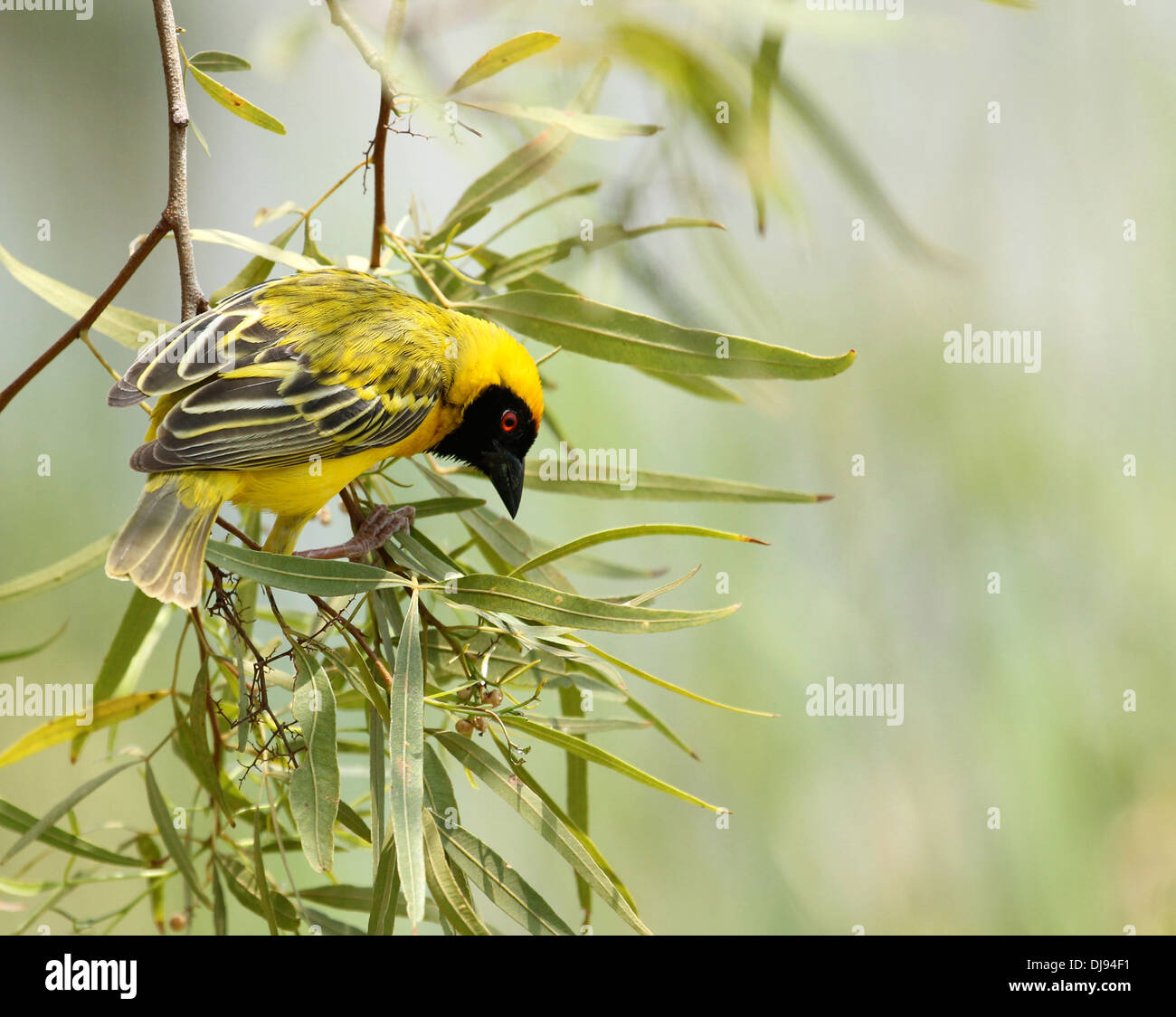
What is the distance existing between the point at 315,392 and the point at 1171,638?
299 centimetres

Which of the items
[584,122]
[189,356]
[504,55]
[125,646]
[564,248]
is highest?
[504,55]

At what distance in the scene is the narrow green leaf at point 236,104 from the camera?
1507mm

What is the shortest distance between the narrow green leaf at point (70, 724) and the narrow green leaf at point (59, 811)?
0.30 ft

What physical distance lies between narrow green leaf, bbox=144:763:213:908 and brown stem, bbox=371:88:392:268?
1.03 m

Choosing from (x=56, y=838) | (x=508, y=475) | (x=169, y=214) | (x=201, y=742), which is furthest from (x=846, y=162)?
(x=56, y=838)

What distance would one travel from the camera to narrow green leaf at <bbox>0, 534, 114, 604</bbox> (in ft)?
5.64

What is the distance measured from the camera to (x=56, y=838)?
1.68m

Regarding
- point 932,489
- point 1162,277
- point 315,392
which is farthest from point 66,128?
point 1162,277

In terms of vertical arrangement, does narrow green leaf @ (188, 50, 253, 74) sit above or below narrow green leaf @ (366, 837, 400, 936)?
above

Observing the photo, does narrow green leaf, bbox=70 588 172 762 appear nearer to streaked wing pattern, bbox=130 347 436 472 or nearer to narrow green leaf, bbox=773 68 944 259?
streaked wing pattern, bbox=130 347 436 472

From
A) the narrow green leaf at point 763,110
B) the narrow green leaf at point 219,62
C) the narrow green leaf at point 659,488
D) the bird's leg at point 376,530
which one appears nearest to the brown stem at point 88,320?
the narrow green leaf at point 219,62

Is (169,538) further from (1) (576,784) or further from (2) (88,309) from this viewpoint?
(1) (576,784)

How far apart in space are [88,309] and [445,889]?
1208 mm

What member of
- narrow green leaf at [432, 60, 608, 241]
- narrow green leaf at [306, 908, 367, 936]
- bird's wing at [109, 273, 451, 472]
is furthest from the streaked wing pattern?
narrow green leaf at [306, 908, 367, 936]
